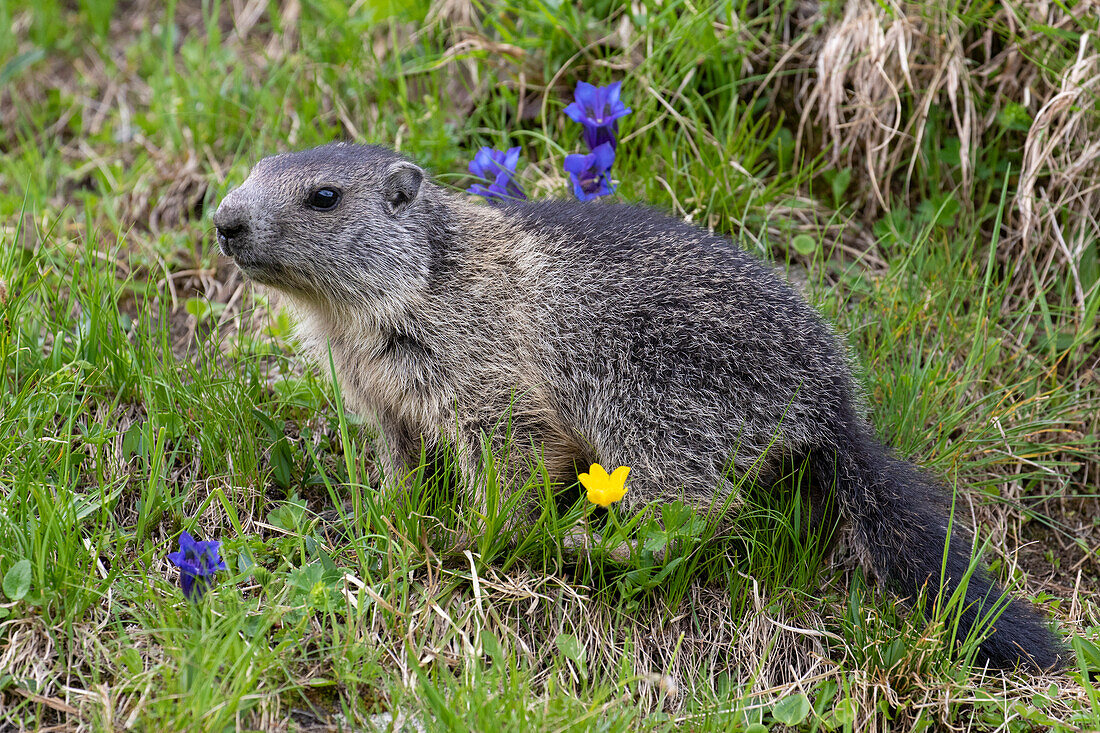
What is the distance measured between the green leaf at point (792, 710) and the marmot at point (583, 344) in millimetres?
737

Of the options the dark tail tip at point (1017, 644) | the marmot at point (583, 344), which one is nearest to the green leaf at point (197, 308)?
the marmot at point (583, 344)

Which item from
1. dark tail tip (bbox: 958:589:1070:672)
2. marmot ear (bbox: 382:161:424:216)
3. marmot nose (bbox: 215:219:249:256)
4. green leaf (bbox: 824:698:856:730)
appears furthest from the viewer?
marmot ear (bbox: 382:161:424:216)

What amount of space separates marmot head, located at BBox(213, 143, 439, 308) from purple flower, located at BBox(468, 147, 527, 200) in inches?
30.4

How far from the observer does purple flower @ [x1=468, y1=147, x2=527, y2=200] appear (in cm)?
530

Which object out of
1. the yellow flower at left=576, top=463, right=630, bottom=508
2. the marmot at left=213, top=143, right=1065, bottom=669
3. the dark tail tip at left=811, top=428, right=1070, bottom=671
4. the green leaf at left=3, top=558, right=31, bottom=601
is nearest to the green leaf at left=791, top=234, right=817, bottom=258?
the marmot at left=213, top=143, right=1065, bottom=669

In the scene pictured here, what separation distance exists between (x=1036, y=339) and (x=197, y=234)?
4860 mm

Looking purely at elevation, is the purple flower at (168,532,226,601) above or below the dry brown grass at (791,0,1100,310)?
below

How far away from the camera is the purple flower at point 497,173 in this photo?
5.30 meters

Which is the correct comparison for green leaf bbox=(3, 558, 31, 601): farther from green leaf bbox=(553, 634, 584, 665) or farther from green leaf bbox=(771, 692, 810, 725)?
green leaf bbox=(771, 692, 810, 725)

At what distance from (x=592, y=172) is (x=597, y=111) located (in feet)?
1.13

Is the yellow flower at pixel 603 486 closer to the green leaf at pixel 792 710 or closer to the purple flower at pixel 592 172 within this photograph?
the green leaf at pixel 792 710

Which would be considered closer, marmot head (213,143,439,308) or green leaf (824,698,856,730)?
green leaf (824,698,856,730)

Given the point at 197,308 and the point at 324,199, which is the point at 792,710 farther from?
the point at 197,308

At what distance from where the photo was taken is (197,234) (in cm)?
605
